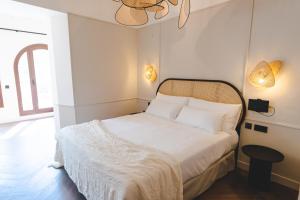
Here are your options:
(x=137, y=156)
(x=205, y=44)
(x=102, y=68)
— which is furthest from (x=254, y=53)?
(x=102, y=68)

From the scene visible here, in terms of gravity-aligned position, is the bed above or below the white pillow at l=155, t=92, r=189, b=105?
below

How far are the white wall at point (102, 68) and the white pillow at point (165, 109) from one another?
104 centimetres

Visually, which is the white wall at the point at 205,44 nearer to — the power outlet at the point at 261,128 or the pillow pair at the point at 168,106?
the pillow pair at the point at 168,106

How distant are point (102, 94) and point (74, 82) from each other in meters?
0.63

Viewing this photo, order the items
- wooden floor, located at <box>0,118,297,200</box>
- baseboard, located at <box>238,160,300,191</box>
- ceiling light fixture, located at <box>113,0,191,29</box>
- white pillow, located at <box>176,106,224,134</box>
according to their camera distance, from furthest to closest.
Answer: white pillow, located at <box>176,106,224,134</box> < baseboard, located at <box>238,160,300,191</box> < wooden floor, located at <box>0,118,297,200</box> < ceiling light fixture, located at <box>113,0,191,29</box>

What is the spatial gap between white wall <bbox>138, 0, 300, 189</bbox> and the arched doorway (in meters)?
4.23

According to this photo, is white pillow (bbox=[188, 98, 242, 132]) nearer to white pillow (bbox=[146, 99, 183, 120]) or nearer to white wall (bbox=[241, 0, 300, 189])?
white wall (bbox=[241, 0, 300, 189])

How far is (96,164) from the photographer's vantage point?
1563mm

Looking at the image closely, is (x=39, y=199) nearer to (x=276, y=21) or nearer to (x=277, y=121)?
(x=277, y=121)

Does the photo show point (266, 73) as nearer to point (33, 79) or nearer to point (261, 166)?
point (261, 166)

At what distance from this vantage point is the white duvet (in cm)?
138

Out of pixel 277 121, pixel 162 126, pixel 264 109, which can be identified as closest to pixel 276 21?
pixel 264 109

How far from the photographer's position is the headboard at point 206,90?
100 inches

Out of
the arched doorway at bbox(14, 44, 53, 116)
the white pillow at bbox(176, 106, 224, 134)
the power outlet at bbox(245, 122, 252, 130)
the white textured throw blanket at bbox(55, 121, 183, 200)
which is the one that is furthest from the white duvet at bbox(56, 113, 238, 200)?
the arched doorway at bbox(14, 44, 53, 116)
